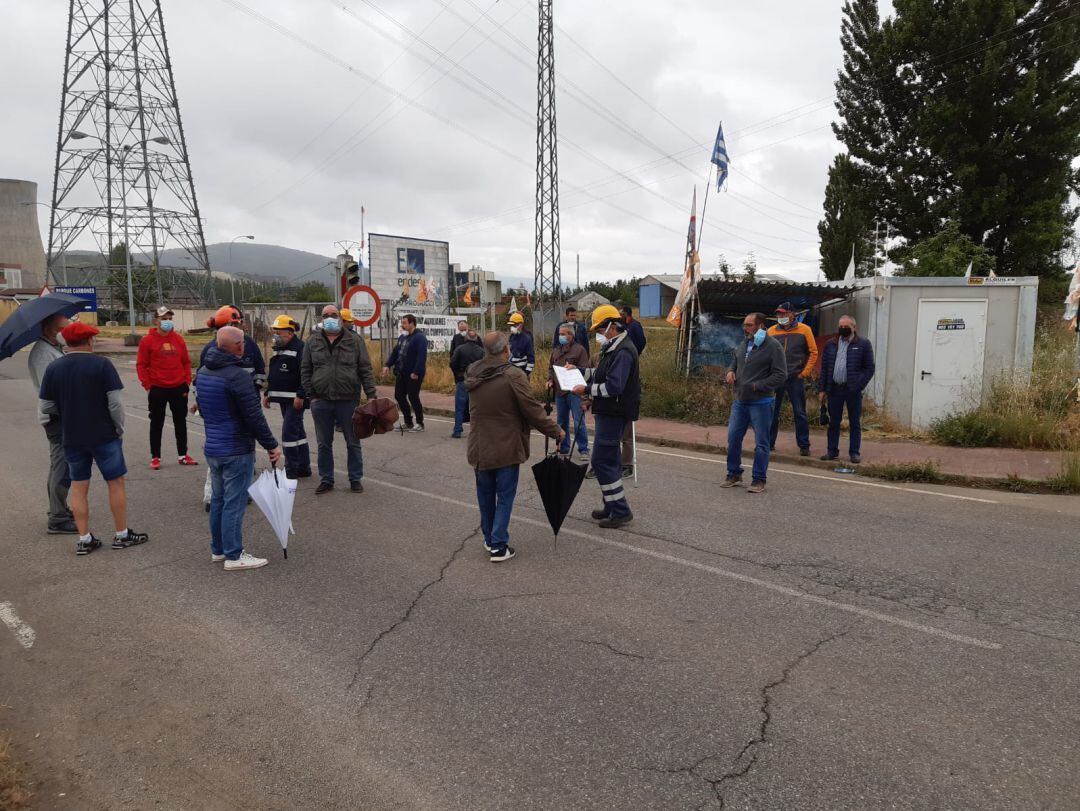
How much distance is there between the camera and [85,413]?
562 cm

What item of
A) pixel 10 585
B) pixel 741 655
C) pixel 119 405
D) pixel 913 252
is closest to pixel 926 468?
pixel 741 655

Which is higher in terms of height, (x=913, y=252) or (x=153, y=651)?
(x=913, y=252)

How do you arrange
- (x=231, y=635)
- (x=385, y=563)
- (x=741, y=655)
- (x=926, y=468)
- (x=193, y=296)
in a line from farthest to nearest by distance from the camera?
1. (x=193, y=296)
2. (x=926, y=468)
3. (x=385, y=563)
4. (x=231, y=635)
5. (x=741, y=655)

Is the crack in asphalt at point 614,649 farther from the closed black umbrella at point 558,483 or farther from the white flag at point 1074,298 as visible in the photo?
the white flag at point 1074,298

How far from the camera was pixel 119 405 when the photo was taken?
582 cm

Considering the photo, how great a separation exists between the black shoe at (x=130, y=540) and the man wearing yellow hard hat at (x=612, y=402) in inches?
153

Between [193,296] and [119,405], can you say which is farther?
[193,296]

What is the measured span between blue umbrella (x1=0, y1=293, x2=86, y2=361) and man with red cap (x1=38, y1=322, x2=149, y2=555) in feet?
1.24

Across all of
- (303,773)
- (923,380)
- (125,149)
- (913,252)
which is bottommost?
(303,773)

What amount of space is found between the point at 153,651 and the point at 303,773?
1.64 meters

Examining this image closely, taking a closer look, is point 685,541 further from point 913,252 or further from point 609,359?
point 913,252

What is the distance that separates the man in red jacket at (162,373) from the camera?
866cm

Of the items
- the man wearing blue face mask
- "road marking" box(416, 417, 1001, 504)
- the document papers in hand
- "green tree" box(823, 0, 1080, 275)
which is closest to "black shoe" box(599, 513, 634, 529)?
the document papers in hand

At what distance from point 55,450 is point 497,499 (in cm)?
389
